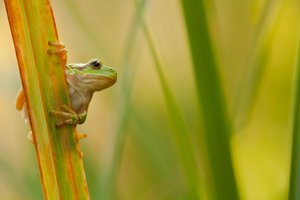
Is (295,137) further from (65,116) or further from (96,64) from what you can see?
(96,64)

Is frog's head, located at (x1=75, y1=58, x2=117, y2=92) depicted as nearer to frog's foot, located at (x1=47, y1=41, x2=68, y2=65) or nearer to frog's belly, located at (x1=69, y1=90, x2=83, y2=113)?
frog's belly, located at (x1=69, y1=90, x2=83, y2=113)

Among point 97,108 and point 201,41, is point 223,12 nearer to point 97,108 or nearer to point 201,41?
point 97,108

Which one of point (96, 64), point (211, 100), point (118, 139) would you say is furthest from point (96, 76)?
point (211, 100)

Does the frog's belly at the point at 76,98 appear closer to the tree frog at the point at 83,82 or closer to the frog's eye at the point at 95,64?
the tree frog at the point at 83,82

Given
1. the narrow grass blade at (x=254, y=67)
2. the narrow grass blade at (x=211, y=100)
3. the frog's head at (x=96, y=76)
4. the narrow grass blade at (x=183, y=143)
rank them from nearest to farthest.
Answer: the narrow grass blade at (x=211, y=100) < the narrow grass blade at (x=183, y=143) < the narrow grass blade at (x=254, y=67) < the frog's head at (x=96, y=76)

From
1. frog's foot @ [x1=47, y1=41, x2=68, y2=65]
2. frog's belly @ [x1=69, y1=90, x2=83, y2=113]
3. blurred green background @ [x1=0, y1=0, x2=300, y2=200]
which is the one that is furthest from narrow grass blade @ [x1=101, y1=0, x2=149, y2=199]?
frog's foot @ [x1=47, y1=41, x2=68, y2=65]

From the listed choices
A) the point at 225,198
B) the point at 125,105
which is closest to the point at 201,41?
the point at 225,198

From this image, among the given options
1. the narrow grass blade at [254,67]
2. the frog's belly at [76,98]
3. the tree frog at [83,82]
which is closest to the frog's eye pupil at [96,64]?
the tree frog at [83,82]
